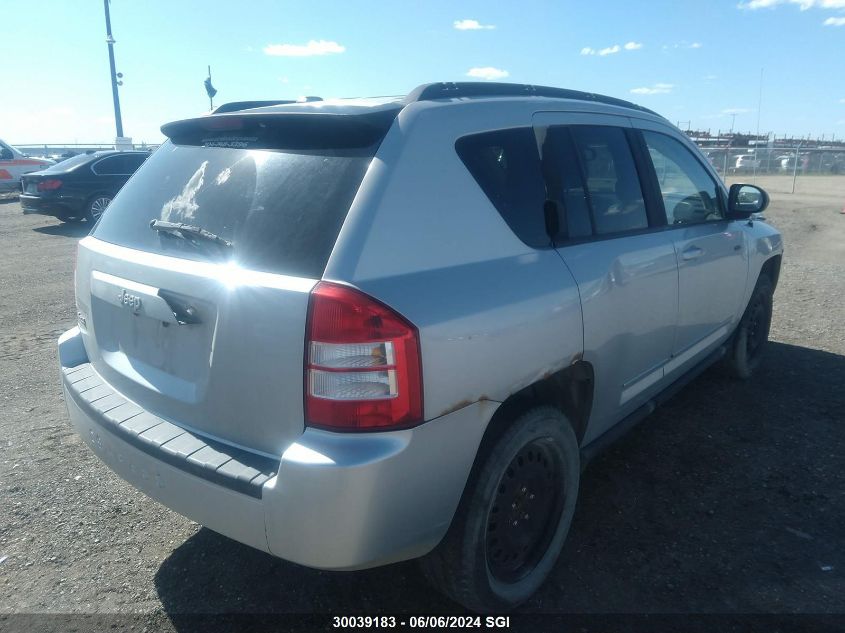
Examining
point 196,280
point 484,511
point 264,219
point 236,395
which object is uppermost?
point 264,219

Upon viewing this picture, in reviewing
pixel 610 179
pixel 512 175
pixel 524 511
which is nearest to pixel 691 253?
pixel 610 179

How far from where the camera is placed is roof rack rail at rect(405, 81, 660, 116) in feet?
8.18

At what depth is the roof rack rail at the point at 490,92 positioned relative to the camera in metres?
2.49

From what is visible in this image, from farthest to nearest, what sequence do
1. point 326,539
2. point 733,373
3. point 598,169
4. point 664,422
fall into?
point 733,373
point 664,422
point 598,169
point 326,539

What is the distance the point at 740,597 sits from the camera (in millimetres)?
2754

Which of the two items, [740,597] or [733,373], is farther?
[733,373]

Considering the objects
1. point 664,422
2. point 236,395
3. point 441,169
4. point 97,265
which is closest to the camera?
point 236,395

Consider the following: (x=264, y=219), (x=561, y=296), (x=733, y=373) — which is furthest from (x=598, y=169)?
(x=733, y=373)

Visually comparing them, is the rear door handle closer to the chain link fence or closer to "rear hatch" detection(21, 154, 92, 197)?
"rear hatch" detection(21, 154, 92, 197)

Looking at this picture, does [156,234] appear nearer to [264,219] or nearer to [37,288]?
[264,219]

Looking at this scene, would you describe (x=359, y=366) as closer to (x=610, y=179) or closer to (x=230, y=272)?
(x=230, y=272)

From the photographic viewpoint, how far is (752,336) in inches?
206

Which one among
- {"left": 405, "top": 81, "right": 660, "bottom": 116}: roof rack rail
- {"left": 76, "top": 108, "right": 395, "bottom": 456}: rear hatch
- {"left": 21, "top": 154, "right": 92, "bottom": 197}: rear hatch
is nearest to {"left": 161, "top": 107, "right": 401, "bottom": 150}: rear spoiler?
{"left": 76, "top": 108, "right": 395, "bottom": 456}: rear hatch

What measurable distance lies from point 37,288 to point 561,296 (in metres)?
7.99
